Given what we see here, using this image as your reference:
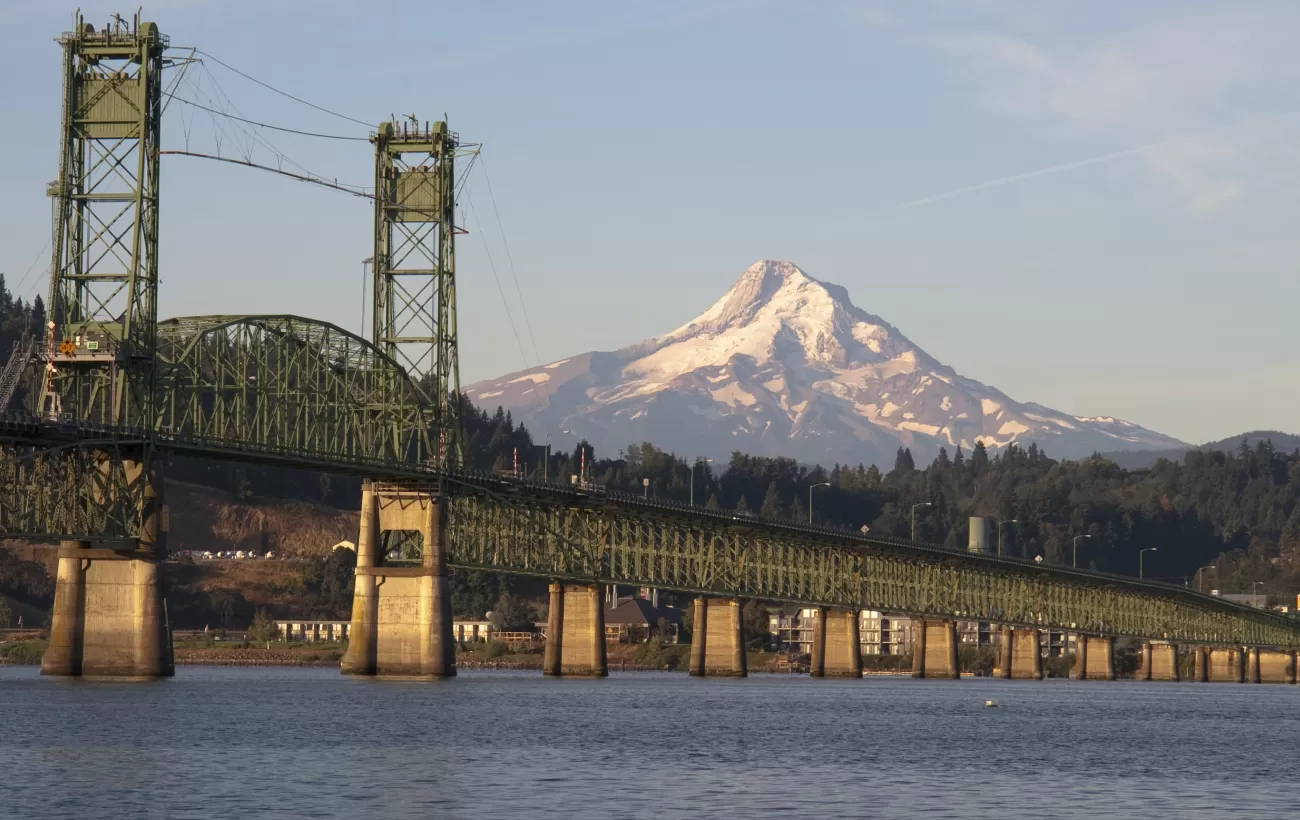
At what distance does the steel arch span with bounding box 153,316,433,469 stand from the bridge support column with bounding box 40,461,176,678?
838 cm

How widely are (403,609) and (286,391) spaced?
17.8 m

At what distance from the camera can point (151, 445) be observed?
425 ft

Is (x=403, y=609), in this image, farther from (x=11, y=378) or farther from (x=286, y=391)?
(x=11, y=378)

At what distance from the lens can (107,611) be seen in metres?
126

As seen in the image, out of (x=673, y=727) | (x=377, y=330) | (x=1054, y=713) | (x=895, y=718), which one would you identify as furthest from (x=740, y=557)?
(x=673, y=727)

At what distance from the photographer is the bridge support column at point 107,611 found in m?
126

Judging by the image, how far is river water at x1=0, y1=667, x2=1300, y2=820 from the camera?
213ft

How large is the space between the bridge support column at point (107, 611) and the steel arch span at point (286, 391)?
8378 mm

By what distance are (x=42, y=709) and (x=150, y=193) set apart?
43.4m

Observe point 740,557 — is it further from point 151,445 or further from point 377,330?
point 151,445

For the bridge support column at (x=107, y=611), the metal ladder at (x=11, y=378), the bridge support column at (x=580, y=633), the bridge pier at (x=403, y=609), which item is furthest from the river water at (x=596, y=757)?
the bridge support column at (x=580, y=633)

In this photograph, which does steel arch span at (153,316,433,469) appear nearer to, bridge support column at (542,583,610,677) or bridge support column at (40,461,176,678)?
bridge support column at (40,461,176,678)

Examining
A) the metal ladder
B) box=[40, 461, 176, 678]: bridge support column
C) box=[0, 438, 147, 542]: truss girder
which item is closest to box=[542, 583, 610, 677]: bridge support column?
the metal ladder

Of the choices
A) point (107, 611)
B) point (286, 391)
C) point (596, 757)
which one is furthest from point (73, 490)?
point (596, 757)
